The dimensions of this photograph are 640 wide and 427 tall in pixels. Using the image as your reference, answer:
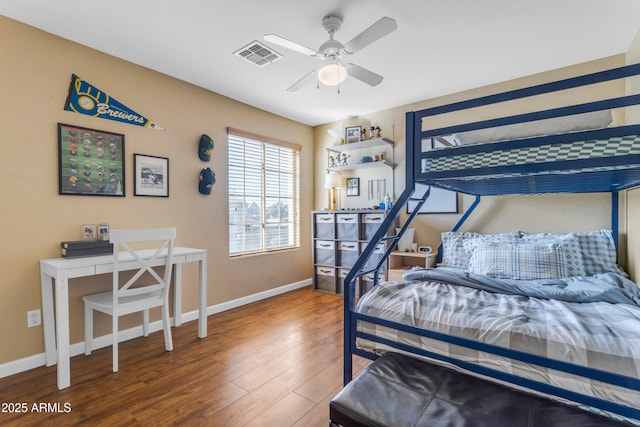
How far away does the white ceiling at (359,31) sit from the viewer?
206 cm

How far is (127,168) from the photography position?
2795 millimetres

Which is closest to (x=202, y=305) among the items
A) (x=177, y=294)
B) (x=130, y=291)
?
(x=177, y=294)

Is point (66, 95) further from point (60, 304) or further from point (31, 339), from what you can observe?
point (31, 339)

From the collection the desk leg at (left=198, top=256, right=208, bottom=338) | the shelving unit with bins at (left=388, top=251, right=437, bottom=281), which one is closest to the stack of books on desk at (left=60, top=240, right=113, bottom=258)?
the desk leg at (left=198, top=256, right=208, bottom=338)

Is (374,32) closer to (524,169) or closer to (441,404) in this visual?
(524,169)

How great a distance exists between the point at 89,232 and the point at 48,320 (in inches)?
28.5

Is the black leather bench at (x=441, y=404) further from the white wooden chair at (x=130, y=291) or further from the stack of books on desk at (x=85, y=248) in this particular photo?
the stack of books on desk at (x=85, y=248)

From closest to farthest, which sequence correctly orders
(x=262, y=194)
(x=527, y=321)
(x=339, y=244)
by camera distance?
(x=527, y=321) → (x=262, y=194) → (x=339, y=244)

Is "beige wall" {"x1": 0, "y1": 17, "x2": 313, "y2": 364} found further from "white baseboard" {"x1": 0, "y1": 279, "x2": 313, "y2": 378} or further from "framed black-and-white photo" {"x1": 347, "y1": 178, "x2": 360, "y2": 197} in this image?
"framed black-and-white photo" {"x1": 347, "y1": 178, "x2": 360, "y2": 197}

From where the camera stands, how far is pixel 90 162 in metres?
2.56

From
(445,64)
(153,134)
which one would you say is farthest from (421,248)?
(153,134)

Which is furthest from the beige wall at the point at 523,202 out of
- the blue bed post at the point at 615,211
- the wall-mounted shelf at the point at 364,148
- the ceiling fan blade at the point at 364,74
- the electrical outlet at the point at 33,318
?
the electrical outlet at the point at 33,318

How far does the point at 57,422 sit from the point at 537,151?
119 inches

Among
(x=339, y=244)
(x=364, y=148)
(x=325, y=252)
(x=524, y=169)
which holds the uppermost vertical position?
(x=364, y=148)
